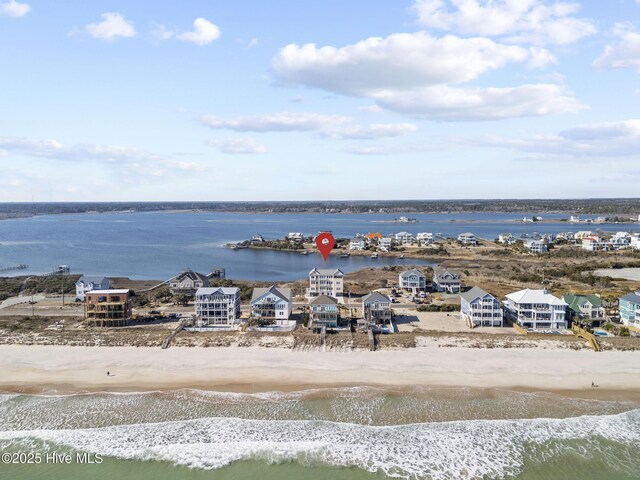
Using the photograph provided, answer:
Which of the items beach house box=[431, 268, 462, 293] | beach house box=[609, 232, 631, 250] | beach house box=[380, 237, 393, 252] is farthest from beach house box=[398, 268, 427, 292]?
beach house box=[609, 232, 631, 250]

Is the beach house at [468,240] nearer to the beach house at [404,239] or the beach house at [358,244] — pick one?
the beach house at [404,239]

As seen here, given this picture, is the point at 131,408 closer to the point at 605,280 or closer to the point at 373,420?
the point at 373,420

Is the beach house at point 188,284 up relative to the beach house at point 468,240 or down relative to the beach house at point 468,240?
down

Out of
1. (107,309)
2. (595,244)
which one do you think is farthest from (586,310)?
(595,244)

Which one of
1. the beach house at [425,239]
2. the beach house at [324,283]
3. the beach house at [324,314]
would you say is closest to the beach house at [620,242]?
the beach house at [425,239]

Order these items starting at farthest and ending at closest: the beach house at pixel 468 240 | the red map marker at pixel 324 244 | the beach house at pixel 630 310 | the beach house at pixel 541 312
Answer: the beach house at pixel 468 240 → the red map marker at pixel 324 244 → the beach house at pixel 630 310 → the beach house at pixel 541 312
